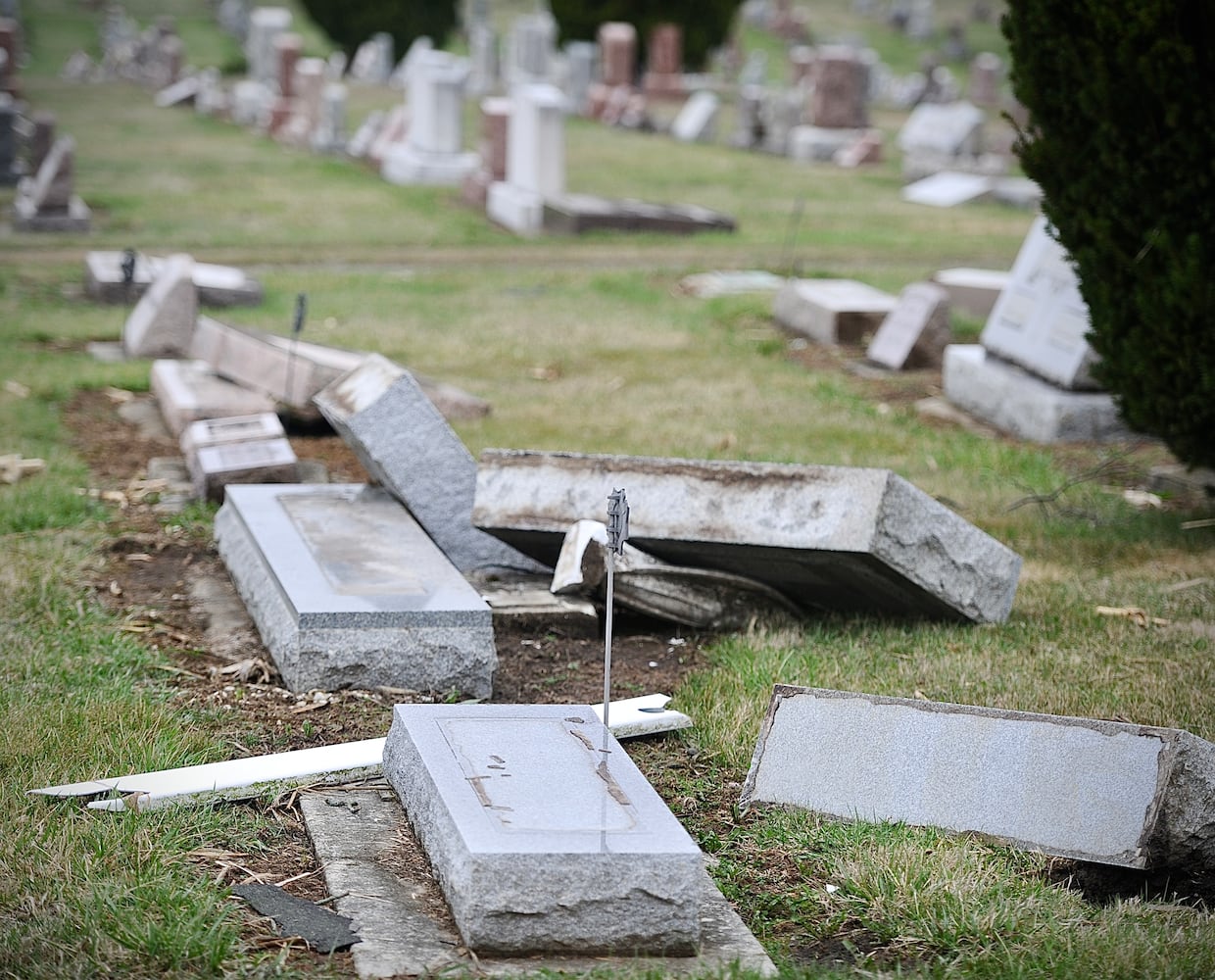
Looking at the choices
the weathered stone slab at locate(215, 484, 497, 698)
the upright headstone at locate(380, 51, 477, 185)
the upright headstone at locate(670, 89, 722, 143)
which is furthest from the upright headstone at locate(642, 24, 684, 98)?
the weathered stone slab at locate(215, 484, 497, 698)

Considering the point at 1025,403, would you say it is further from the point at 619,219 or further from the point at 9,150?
the point at 9,150

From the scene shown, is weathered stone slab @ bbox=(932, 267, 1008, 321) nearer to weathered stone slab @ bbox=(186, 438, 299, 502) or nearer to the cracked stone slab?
weathered stone slab @ bbox=(186, 438, 299, 502)

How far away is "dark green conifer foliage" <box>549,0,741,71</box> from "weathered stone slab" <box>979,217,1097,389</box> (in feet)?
90.5

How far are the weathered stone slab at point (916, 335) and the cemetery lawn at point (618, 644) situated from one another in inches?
8.8

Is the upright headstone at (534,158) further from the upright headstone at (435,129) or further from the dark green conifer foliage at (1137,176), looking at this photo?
the dark green conifer foliage at (1137,176)

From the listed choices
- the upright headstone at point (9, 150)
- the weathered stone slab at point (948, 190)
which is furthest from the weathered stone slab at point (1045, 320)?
the upright headstone at point (9, 150)

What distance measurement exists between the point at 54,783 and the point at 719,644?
2.26 meters

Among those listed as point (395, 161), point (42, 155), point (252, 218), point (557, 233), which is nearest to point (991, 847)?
point (557, 233)

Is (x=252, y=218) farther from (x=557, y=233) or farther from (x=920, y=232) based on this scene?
(x=920, y=232)

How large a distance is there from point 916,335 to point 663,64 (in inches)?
1030

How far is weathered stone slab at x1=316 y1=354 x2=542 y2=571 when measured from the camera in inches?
226

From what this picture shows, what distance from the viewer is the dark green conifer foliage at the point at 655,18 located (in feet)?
115

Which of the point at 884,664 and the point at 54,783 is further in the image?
the point at 884,664

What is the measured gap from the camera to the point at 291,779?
4012 millimetres
